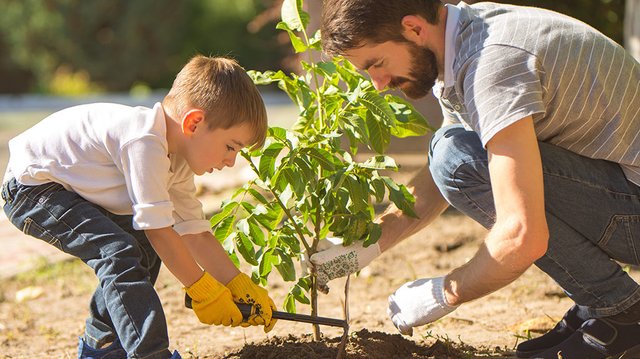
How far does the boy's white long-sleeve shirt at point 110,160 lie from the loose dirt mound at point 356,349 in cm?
42

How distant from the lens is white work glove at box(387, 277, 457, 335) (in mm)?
2689

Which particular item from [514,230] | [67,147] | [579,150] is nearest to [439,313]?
[514,230]

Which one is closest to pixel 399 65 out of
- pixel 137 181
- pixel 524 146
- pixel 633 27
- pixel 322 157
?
pixel 322 157

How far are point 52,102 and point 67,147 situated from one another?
44.0 feet

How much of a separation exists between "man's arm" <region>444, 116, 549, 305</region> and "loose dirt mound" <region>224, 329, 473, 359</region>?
17.3 inches

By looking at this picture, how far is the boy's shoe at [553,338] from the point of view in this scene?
2.93 metres

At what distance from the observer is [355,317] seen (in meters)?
3.61

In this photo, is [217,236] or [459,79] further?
[217,236]

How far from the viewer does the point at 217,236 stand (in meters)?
2.89

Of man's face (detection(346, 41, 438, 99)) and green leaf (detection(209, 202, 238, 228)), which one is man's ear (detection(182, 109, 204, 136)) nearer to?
green leaf (detection(209, 202, 238, 228))

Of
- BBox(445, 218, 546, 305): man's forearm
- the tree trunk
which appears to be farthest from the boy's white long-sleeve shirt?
the tree trunk

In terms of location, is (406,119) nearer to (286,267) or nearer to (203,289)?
(286,267)

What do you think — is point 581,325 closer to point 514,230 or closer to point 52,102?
point 514,230

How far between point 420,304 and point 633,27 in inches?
141
